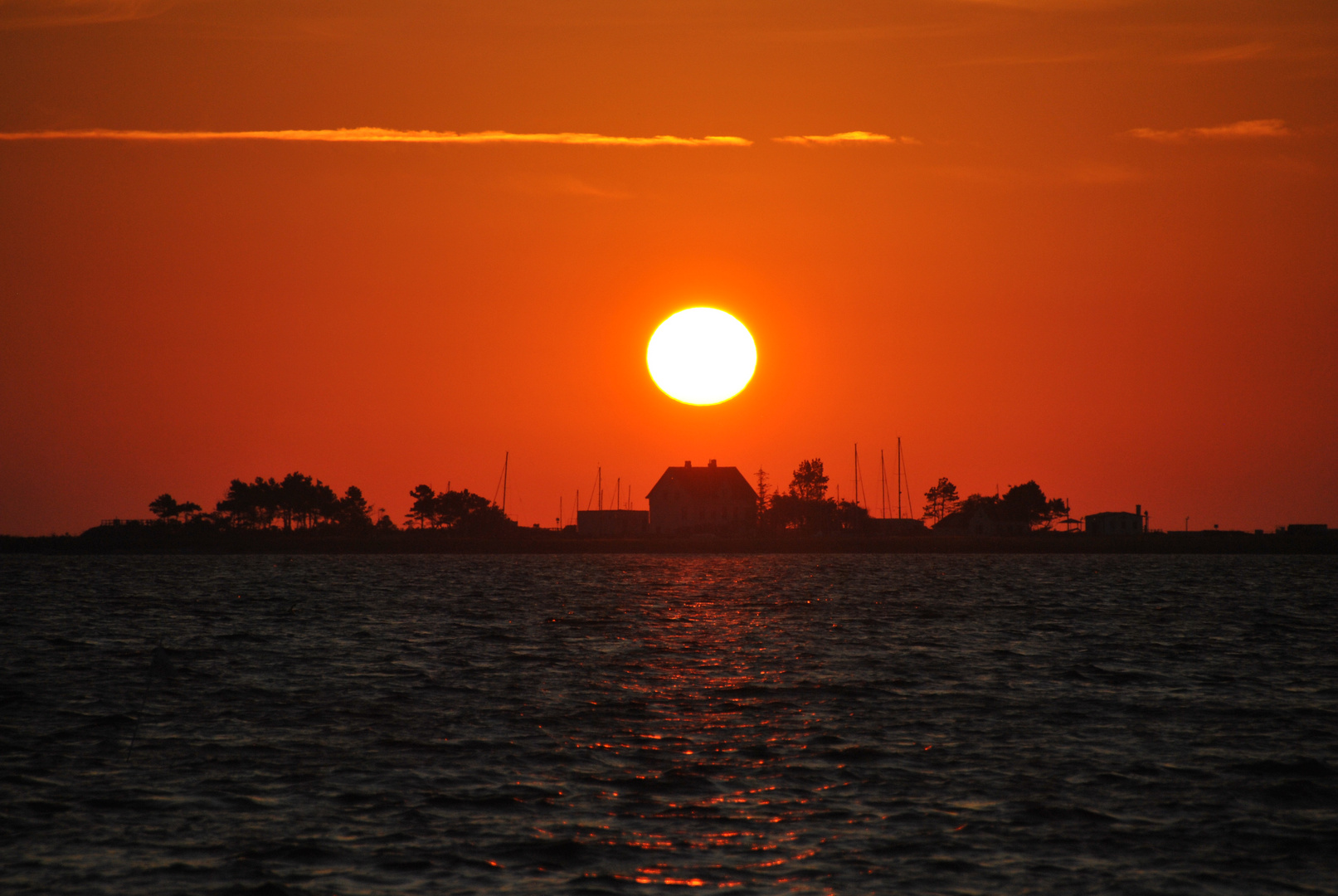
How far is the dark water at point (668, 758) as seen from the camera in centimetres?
1566

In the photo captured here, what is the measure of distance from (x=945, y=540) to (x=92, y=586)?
13127 centimetres

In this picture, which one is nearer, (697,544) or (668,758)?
(668,758)

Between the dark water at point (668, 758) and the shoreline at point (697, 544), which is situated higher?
the shoreline at point (697, 544)

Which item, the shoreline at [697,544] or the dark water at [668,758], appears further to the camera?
the shoreline at [697,544]

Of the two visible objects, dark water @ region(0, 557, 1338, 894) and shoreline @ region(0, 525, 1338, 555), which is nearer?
dark water @ region(0, 557, 1338, 894)

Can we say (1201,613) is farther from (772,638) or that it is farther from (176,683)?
(176,683)

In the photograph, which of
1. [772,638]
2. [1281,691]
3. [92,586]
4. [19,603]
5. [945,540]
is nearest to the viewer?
[1281,691]

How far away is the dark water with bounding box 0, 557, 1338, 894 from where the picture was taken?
1566 cm

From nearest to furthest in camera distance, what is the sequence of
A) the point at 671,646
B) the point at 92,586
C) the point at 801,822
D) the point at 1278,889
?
the point at 1278,889
the point at 801,822
the point at 671,646
the point at 92,586

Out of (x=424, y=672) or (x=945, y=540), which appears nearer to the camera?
(x=424, y=672)

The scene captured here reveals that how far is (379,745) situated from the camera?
23.6 m

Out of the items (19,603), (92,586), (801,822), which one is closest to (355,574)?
(92,586)

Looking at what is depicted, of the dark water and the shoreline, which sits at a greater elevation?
the shoreline

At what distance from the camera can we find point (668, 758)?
2253 cm
